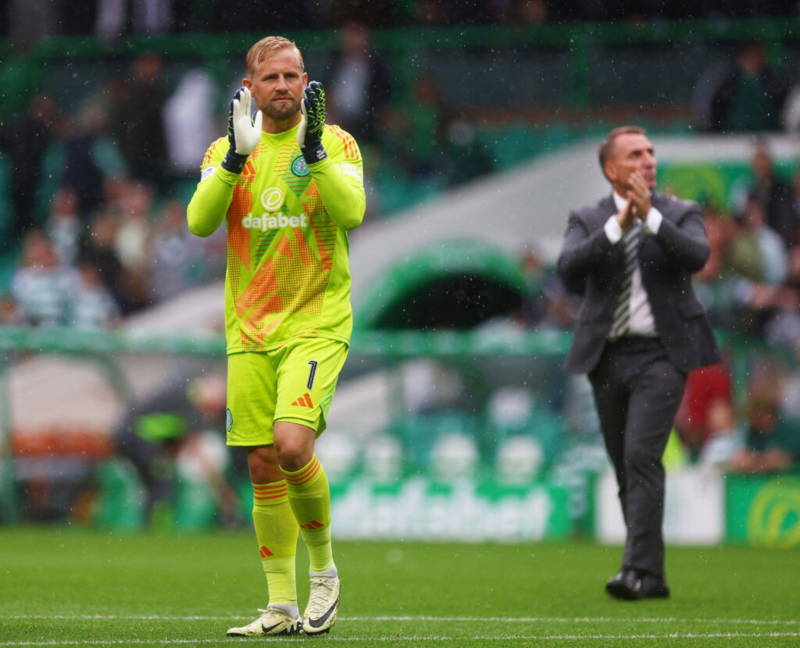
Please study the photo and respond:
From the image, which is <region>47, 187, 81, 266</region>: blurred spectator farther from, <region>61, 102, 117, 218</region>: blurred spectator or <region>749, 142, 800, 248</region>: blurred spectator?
<region>749, 142, 800, 248</region>: blurred spectator

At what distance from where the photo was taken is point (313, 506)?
22.5ft

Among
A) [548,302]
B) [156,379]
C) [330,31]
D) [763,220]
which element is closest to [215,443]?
[156,379]

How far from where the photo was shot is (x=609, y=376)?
8984 millimetres

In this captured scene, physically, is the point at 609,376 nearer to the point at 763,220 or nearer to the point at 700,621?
the point at 700,621

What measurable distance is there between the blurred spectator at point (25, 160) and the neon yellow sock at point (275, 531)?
Answer: 44.1 ft

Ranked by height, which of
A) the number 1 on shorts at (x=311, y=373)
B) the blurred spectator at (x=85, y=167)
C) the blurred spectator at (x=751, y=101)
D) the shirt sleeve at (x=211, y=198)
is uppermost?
the blurred spectator at (x=751, y=101)

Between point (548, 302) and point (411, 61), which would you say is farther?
point (411, 61)

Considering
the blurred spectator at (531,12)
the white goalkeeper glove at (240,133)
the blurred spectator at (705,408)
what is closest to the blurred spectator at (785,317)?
the blurred spectator at (705,408)

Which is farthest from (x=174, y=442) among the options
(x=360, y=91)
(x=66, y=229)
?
(x=360, y=91)

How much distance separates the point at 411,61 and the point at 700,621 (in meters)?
12.5

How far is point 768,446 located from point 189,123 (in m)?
8.14

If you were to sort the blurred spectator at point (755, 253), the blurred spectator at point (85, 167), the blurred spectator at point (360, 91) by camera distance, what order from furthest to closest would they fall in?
the blurred spectator at point (85, 167)
the blurred spectator at point (360, 91)
the blurred spectator at point (755, 253)

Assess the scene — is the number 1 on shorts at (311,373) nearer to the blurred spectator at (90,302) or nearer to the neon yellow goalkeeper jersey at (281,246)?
the neon yellow goalkeeper jersey at (281,246)

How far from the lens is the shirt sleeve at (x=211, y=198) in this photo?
6754 millimetres
